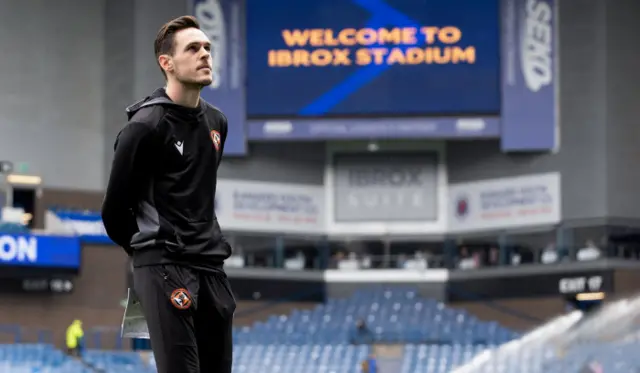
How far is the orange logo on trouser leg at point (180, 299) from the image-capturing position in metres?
3.94

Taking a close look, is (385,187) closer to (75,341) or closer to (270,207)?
(270,207)

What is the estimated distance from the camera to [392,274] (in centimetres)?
3212

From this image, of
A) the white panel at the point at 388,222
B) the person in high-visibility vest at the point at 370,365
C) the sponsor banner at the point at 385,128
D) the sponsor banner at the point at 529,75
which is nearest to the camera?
the person in high-visibility vest at the point at 370,365

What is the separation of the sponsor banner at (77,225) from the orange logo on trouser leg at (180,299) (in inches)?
966

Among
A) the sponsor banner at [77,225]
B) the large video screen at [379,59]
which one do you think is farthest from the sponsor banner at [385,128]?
the sponsor banner at [77,225]

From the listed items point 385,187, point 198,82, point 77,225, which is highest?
point 385,187

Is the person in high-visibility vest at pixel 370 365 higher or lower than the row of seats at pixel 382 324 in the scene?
lower

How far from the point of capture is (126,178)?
4.04 m

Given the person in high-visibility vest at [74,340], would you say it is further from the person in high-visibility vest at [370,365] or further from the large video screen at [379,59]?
the large video screen at [379,59]

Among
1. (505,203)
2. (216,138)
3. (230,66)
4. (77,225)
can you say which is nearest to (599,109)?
(505,203)

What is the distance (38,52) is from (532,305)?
41.1ft

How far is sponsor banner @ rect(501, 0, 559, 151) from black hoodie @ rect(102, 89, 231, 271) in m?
26.5

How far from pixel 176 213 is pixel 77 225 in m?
24.9

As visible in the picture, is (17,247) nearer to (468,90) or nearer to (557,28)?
(468,90)
